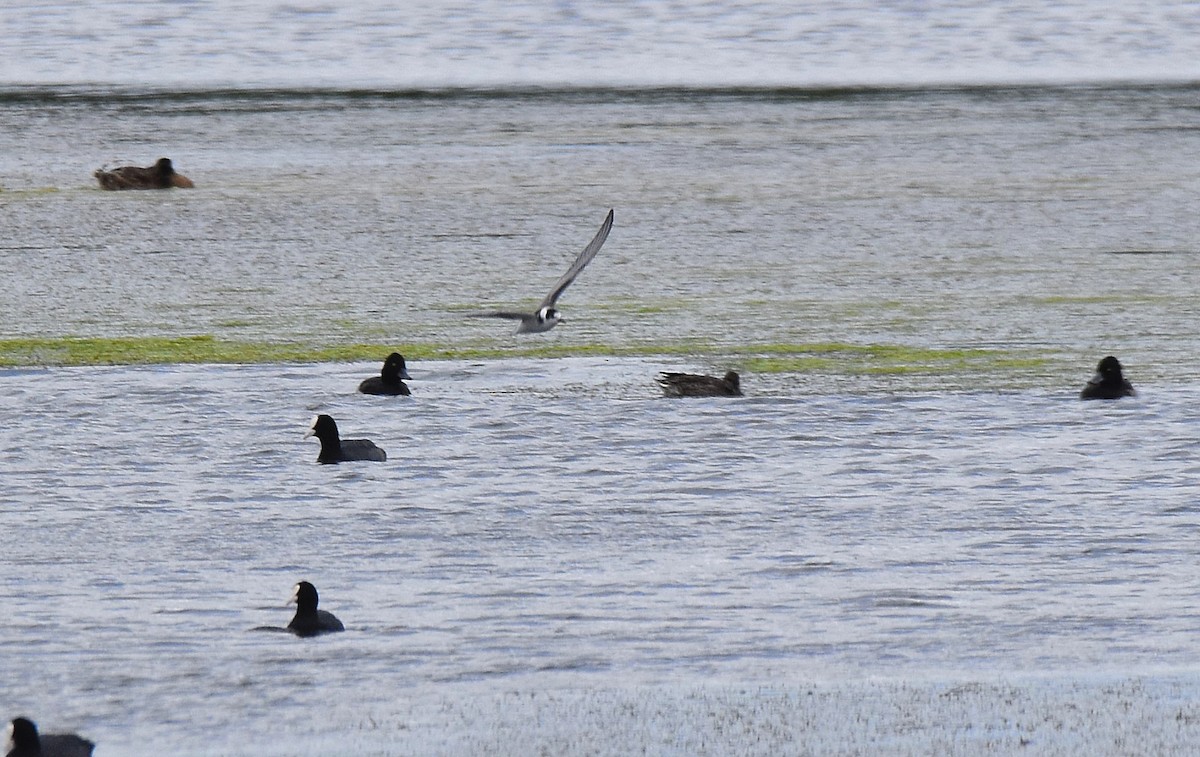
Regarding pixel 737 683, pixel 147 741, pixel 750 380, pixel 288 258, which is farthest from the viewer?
pixel 288 258

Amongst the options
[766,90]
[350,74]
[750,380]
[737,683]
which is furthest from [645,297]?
[350,74]

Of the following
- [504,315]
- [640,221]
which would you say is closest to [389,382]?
[504,315]

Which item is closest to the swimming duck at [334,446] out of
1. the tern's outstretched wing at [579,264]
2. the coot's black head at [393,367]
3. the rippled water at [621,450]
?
the rippled water at [621,450]

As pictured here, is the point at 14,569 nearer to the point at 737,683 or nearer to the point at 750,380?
the point at 737,683

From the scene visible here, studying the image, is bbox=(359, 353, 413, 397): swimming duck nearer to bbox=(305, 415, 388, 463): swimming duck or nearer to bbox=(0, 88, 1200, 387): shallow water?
bbox=(305, 415, 388, 463): swimming duck

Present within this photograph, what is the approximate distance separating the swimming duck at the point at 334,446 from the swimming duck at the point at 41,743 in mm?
4116

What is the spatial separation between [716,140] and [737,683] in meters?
16.5

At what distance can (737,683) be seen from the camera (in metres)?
7.39

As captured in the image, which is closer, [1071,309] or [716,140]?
[1071,309]

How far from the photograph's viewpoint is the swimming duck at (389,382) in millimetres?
12328

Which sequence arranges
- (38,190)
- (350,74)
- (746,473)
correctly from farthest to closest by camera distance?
(350,74)
(38,190)
(746,473)

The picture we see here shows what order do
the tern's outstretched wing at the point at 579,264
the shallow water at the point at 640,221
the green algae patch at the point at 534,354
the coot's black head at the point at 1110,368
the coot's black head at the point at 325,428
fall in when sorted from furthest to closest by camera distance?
1. the shallow water at the point at 640,221
2. the green algae patch at the point at 534,354
3. the tern's outstretched wing at the point at 579,264
4. the coot's black head at the point at 1110,368
5. the coot's black head at the point at 325,428

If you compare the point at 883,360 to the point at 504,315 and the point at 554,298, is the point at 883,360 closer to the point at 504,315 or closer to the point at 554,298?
the point at 554,298

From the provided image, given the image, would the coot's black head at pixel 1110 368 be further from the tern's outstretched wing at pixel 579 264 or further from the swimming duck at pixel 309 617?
the swimming duck at pixel 309 617
